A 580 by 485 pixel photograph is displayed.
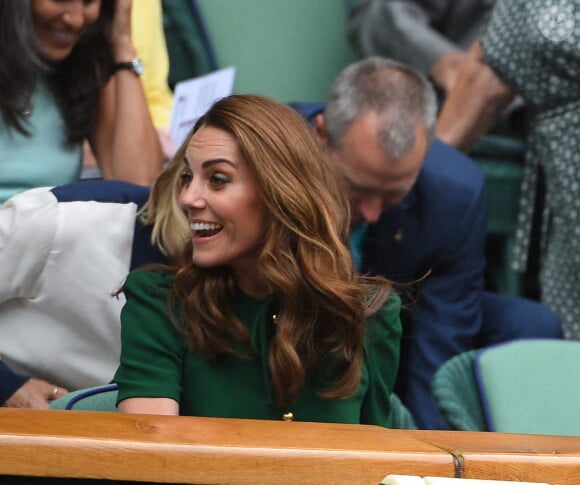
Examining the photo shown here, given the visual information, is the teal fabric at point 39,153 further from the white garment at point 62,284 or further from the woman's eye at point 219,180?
the woman's eye at point 219,180

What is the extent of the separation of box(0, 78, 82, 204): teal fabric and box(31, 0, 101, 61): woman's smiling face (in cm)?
8

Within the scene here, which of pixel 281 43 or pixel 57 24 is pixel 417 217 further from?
pixel 281 43

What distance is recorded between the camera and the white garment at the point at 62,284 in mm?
2104

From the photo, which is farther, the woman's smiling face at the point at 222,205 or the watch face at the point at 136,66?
the watch face at the point at 136,66

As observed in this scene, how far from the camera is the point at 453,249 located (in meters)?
3.04

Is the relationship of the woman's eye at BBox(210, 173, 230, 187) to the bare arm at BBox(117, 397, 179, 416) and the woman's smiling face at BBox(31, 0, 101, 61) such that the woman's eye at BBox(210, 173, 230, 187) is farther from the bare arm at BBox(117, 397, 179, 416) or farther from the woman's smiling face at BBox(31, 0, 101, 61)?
the woman's smiling face at BBox(31, 0, 101, 61)

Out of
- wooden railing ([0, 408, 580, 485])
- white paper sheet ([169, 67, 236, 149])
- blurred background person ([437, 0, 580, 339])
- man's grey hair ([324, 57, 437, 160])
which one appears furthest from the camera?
blurred background person ([437, 0, 580, 339])

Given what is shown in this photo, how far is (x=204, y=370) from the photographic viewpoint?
1894mm

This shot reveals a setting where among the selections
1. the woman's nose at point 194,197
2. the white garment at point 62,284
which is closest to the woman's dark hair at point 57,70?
the white garment at point 62,284

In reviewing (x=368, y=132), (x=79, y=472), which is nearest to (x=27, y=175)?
(x=368, y=132)

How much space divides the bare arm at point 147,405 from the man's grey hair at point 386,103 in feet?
3.40

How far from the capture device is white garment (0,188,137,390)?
2104 mm

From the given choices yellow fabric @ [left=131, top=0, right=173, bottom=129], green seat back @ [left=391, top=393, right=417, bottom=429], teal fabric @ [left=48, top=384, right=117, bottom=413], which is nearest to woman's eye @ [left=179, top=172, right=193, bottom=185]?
teal fabric @ [left=48, top=384, right=117, bottom=413]

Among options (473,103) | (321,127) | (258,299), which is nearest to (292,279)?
(258,299)
